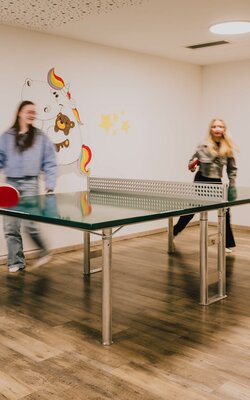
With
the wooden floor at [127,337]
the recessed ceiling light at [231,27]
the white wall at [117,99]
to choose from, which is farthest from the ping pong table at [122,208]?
the recessed ceiling light at [231,27]

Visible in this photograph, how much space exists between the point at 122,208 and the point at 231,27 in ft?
8.58

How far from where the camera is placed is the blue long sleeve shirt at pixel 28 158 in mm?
4293

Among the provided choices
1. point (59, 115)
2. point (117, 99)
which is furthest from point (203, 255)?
point (117, 99)

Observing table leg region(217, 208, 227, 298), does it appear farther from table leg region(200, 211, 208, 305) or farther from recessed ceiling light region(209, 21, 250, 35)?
recessed ceiling light region(209, 21, 250, 35)

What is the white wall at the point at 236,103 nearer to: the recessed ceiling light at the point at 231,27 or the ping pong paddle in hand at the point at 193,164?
the recessed ceiling light at the point at 231,27

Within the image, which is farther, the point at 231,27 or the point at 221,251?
the point at 231,27

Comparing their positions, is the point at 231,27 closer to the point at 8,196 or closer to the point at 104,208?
the point at 104,208

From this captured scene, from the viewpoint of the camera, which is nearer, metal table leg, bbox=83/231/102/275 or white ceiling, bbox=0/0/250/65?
white ceiling, bbox=0/0/250/65

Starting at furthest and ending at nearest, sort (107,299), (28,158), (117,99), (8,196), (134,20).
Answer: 1. (117,99)
2. (134,20)
3. (28,158)
4. (8,196)
5. (107,299)

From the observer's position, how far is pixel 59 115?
525cm

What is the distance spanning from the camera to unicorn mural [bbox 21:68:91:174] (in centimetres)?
504

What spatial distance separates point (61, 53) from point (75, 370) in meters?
3.70

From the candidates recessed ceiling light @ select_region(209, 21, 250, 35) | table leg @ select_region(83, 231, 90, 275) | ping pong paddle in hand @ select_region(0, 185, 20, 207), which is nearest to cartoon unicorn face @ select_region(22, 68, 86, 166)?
table leg @ select_region(83, 231, 90, 275)

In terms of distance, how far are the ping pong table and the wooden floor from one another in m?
0.23
